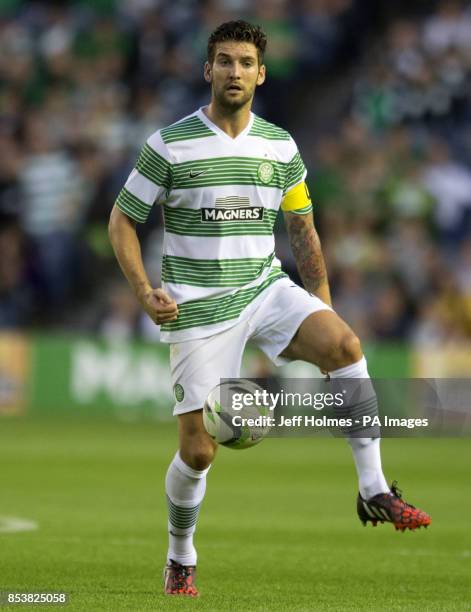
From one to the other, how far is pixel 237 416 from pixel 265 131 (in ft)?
4.66

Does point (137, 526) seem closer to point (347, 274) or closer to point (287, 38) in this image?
point (347, 274)

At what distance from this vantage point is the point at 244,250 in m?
6.68

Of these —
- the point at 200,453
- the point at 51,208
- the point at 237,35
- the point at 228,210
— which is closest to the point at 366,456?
the point at 200,453

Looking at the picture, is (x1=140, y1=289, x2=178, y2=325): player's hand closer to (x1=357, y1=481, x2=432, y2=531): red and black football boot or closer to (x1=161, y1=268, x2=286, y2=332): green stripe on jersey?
(x1=161, y1=268, x2=286, y2=332): green stripe on jersey

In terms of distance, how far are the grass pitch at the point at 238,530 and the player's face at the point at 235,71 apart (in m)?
2.27

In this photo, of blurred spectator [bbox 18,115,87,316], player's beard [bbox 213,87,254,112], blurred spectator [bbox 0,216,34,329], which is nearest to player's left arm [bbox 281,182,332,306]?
player's beard [bbox 213,87,254,112]

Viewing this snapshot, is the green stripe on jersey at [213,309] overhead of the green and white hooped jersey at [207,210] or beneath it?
beneath

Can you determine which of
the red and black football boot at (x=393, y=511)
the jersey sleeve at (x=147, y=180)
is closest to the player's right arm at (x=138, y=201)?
the jersey sleeve at (x=147, y=180)

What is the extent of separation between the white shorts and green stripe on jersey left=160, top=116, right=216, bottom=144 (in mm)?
788

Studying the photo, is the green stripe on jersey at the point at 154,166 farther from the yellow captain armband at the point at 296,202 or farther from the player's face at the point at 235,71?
the yellow captain armband at the point at 296,202

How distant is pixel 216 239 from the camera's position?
21.8 ft

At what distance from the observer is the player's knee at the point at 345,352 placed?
20.5 feet

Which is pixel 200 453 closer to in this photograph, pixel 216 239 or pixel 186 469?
pixel 186 469

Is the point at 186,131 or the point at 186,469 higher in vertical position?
the point at 186,131
